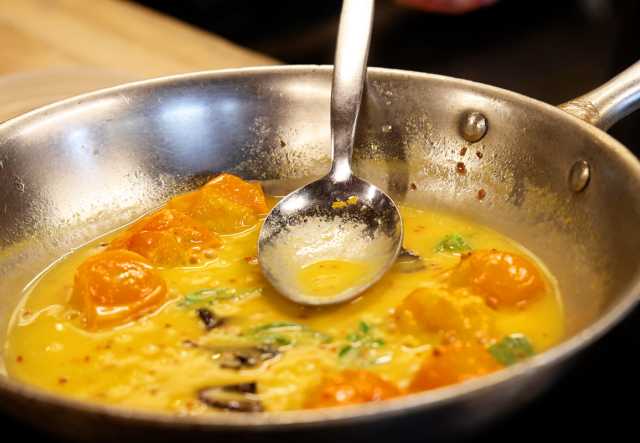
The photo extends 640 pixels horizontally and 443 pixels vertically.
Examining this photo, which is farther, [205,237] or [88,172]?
[88,172]

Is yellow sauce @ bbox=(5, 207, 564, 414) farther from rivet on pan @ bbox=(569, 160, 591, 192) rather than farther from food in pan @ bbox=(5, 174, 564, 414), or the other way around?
rivet on pan @ bbox=(569, 160, 591, 192)

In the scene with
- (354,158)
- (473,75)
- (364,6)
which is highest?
(364,6)

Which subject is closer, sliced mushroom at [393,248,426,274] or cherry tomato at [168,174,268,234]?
sliced mushroom at [393,248,426,274]

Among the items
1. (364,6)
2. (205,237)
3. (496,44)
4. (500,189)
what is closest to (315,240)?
(205,237)

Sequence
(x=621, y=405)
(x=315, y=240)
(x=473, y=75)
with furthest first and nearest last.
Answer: (x=473, y=75)
(x=315, y=240)
(x=621, y=405)

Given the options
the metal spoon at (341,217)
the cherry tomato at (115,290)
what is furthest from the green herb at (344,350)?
the cherry tomato at (115,290)

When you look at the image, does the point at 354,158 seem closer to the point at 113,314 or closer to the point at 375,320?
the point at 375,320

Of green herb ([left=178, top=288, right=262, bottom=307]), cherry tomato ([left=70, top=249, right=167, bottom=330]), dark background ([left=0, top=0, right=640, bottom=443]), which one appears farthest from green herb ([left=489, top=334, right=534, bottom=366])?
dark background ([left=0, top=0, right=640, bottom=443])

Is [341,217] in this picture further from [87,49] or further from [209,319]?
[87,49]

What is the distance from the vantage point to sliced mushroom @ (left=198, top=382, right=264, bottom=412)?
1068mm

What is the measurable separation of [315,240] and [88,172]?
1.61 ft

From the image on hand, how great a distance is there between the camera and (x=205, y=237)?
4.89 ft

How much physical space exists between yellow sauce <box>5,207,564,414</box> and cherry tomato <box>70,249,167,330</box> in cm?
2

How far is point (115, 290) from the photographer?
1.30 meters
